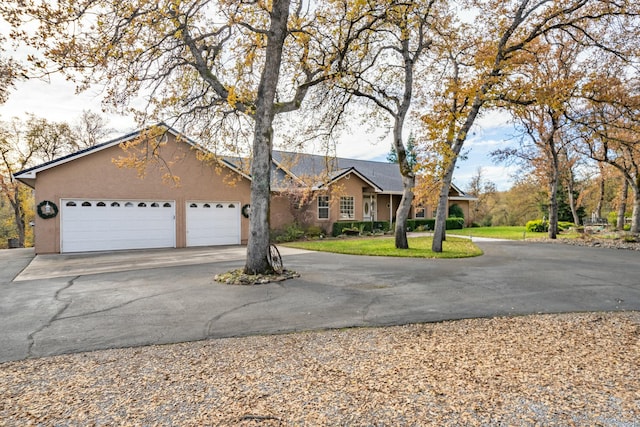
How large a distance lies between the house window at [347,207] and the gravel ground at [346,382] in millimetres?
18016

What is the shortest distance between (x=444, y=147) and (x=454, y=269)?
3778 millimetres

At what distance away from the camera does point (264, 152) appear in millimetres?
8828

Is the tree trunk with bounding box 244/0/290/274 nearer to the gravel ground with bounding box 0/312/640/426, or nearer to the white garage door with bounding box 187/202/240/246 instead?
the gravel ground with bounding box 0/312/640/426

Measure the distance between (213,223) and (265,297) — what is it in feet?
37.4

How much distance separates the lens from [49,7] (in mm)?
5969

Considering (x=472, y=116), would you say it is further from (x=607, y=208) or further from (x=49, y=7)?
(x=607, y=208)

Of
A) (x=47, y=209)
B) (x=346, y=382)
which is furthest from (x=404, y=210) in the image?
(x=47, y=209)

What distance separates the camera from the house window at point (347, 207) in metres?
22.8

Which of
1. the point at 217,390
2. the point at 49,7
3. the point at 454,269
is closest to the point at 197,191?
the point at 49,7

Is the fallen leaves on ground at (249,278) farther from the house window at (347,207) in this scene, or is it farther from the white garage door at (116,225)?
the house window at (347,207)

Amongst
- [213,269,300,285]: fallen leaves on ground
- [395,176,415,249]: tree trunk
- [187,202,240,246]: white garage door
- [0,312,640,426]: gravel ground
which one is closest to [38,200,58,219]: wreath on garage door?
[187,202,240,246]: white garage door

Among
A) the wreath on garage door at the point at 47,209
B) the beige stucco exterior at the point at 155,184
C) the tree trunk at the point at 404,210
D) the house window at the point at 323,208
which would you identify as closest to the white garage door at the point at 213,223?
the beige stucco exterior at the point at 155,184

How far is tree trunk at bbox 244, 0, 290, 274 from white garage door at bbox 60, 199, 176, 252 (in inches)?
352

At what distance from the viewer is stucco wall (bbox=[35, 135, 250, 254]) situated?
544 inches
